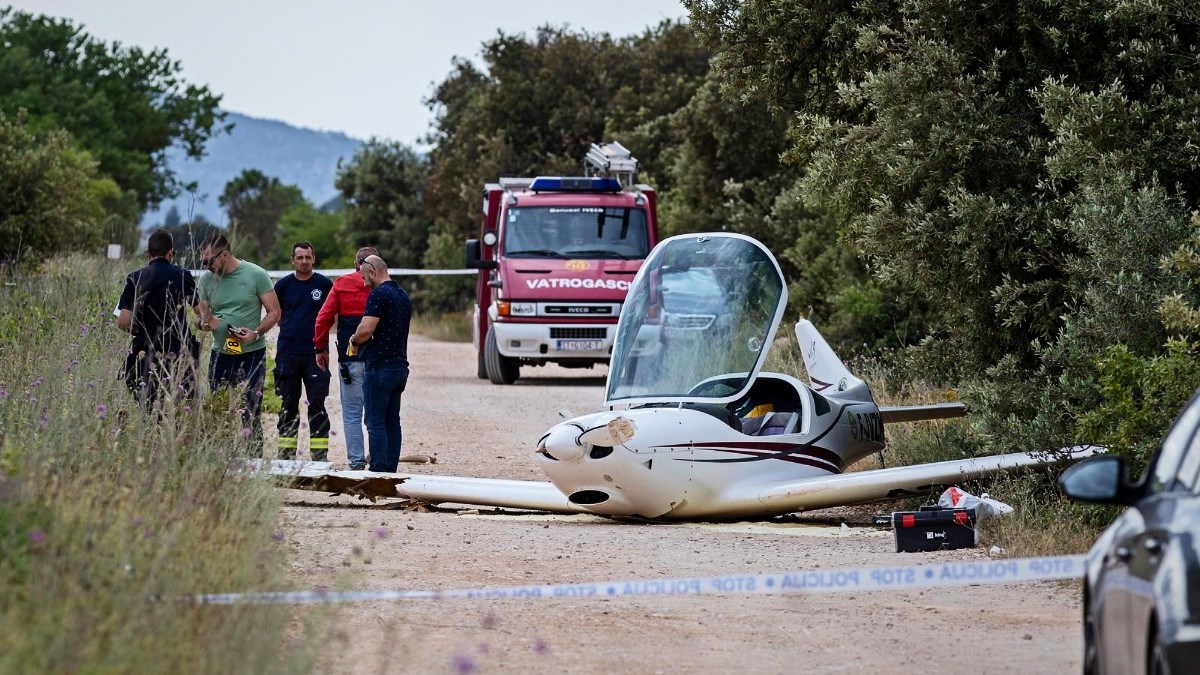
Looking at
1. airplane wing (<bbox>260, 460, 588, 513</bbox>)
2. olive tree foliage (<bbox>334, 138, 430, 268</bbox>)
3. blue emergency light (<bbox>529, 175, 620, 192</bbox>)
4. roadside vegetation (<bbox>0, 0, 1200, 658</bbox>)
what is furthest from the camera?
olive tree foliage (<bbox>334, 138, 430, 268</bbox>)

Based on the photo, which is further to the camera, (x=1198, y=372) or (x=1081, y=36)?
(x=1081, y=36)

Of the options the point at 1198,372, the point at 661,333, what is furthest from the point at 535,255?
the point at 1198,372

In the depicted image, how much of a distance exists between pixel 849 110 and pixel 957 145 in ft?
10.7

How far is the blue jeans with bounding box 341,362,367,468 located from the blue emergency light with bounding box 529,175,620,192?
11.2 meters

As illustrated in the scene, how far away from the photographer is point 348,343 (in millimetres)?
14898

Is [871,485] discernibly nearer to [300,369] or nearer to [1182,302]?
[1182,302]

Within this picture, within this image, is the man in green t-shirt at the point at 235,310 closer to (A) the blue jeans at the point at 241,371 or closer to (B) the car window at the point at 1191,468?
(A) the blue jeans at the point at 241,371

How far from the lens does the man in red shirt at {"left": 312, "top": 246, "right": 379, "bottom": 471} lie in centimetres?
1473

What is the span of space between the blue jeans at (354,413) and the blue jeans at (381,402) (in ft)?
0.77

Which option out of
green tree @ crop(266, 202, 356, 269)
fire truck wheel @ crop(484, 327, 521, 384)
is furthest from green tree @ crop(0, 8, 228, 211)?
fire truck wheel @ crop(484, 327, 521, 384)

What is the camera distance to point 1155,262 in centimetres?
1151

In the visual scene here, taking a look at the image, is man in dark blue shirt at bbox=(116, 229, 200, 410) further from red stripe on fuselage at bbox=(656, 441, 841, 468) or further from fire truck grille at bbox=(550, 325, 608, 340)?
fire truck grille at bbox=(550, 325, 608, 340)

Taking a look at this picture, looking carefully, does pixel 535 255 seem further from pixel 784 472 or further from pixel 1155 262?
pixel 1155 262

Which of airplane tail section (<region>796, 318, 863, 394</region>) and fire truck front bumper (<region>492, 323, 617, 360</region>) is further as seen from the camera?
fire truck front bumper (<region>492, 323, 617, 360</region>)
